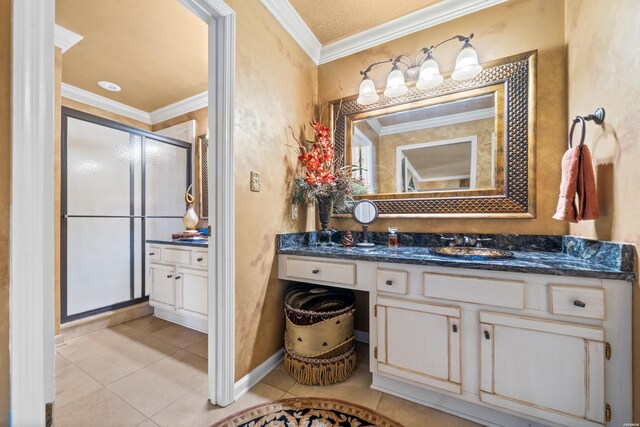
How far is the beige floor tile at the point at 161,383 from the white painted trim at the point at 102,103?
315cm

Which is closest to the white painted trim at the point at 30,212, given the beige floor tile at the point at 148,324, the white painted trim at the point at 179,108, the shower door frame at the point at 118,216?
the beige floor tile at the point at 148,324

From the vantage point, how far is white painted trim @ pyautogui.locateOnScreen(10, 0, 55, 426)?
1.90ft

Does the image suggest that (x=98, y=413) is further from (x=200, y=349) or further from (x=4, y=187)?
(x=4, y=187)

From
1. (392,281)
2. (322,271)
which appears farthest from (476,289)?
(322,271)

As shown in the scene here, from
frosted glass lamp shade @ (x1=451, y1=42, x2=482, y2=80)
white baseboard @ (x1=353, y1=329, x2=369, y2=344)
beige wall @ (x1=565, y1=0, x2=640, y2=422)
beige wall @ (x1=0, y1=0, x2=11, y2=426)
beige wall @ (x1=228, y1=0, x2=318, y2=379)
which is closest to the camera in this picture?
beige wall @ (x1=0, y1=0, x2=11, y2=426)

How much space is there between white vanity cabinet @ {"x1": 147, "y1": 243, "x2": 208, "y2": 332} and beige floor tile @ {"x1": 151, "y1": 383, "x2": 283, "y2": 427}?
2.80ft

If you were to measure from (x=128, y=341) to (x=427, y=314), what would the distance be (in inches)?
95.5

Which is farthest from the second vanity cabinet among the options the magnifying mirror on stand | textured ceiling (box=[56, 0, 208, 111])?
textured ceiling (box=[56, 0, 208, 111])

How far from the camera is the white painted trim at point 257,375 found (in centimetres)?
148

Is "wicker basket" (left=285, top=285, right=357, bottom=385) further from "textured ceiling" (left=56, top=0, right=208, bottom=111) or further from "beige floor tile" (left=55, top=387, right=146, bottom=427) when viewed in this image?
"textured ceiling" (left=56, top=0, right=208, bottom=111)

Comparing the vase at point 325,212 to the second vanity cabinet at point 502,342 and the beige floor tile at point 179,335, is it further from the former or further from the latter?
the beige floor tile at point 179,335

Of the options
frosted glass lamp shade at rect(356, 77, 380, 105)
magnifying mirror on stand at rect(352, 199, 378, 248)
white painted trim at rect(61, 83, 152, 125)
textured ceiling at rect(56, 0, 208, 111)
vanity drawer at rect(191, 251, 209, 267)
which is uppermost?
textured ceiling at rect(56, 0, 208, 111)

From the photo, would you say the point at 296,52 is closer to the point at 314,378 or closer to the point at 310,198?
the point at 310,198

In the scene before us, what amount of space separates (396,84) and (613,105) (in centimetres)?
116
